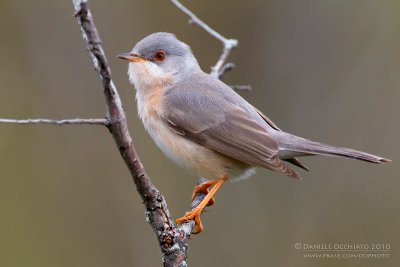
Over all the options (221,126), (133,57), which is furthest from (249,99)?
(221,126)

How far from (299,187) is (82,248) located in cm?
289

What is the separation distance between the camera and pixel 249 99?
8.08 m

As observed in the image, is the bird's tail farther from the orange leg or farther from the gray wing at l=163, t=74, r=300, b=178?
the orange leg

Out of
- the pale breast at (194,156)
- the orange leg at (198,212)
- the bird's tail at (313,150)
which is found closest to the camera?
the bird's tail at (313,150)

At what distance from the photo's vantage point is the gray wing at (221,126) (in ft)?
15.6

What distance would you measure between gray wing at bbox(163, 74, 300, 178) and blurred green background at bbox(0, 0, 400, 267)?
2409 mm

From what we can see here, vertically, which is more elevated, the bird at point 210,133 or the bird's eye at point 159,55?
the bird's eye at point 159,55

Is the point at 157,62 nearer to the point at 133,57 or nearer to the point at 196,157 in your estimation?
the point at 133,57

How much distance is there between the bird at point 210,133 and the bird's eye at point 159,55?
131 millimetres

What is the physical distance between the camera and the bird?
477 centimetres

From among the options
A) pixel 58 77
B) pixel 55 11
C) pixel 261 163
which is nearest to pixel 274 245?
pixel 261 163

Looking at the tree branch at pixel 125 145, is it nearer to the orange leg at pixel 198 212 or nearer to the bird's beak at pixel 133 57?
the orange leg at pixel 198 212

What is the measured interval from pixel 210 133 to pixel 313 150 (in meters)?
0.88

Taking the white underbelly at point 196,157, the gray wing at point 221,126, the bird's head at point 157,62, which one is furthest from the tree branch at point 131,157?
the bird's head at point 157,62
